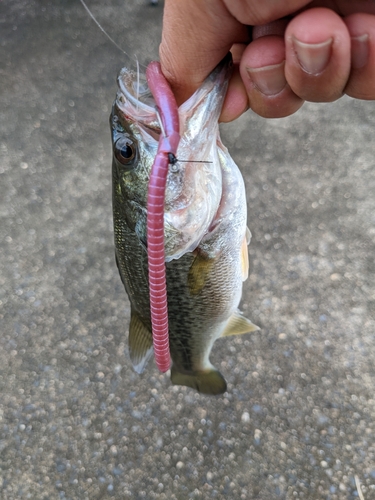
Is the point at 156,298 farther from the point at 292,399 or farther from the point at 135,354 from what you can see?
the point at 292,399

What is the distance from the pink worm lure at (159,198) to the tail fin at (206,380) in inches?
24.7

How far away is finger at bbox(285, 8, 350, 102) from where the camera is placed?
2.79 feet

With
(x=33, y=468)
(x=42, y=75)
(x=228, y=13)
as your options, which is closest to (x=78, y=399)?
(x=33, y=468)

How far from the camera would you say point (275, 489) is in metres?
1.76

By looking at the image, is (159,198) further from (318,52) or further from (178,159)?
(318,52)

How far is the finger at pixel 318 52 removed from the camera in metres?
0.85

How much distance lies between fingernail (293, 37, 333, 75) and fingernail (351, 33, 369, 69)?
87mm

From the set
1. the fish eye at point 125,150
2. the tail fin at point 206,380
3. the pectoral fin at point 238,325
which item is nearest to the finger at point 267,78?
the fish eye at point 125,150

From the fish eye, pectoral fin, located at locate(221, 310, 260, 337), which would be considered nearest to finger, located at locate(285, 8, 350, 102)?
the fish eye

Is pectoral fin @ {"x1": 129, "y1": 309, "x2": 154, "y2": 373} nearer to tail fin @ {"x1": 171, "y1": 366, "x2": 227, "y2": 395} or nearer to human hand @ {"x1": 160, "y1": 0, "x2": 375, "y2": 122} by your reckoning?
tail fin @ {"x1": 171, "y1": 366, "x2": 227, "y2": 395}

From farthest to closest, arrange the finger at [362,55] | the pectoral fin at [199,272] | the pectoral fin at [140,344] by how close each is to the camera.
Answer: the pectoral fin at [140,344]
the pectoral fin at [199,272]
the finger at [362,55]

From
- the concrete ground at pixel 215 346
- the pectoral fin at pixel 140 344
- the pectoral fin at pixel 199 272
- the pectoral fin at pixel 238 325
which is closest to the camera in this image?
the pectoral fin at pixel 199 272

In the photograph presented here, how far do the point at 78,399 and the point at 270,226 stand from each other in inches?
55.8

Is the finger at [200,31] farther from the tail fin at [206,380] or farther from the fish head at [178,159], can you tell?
the tail fin at [206,380]
